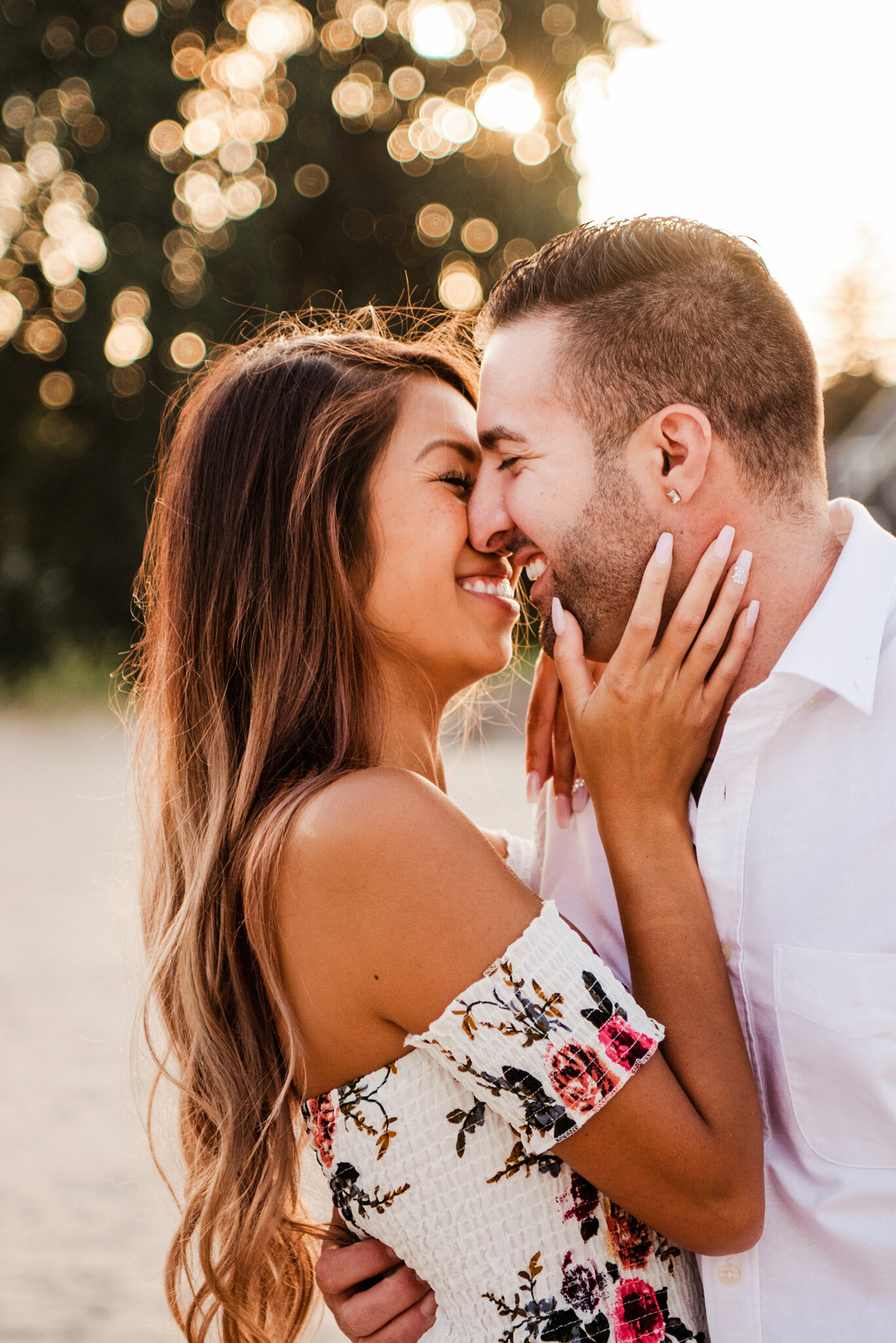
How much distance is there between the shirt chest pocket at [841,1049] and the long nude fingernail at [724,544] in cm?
76

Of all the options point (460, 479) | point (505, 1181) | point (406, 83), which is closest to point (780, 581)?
point (460, 479)

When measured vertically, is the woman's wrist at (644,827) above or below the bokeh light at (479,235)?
below

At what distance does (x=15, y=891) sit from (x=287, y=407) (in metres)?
7.71

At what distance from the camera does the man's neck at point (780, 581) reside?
221 cm

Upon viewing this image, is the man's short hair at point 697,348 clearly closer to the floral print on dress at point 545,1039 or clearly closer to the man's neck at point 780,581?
Result: the man's neck at point 780,581

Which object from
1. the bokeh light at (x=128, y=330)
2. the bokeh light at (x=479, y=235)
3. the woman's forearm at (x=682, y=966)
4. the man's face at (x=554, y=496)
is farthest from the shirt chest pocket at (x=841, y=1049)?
the bokeh light at (x=128, y=330)

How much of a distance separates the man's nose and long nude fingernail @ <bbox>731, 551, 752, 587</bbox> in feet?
1.64

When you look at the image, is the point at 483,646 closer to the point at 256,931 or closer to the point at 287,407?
the point at 287,407

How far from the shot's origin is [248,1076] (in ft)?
7.10

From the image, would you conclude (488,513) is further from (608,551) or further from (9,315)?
(9,315)

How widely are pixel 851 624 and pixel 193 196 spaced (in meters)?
24.2

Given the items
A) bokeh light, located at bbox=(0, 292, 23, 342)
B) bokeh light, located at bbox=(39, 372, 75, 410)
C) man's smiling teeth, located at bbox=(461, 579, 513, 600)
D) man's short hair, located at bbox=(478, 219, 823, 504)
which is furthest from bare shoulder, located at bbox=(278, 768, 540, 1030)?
bokeh light, located at bbox=(0, 292, 23, 342)

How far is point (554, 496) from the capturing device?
7.69 feet

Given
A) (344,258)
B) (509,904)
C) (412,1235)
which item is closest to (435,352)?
(509,904)
